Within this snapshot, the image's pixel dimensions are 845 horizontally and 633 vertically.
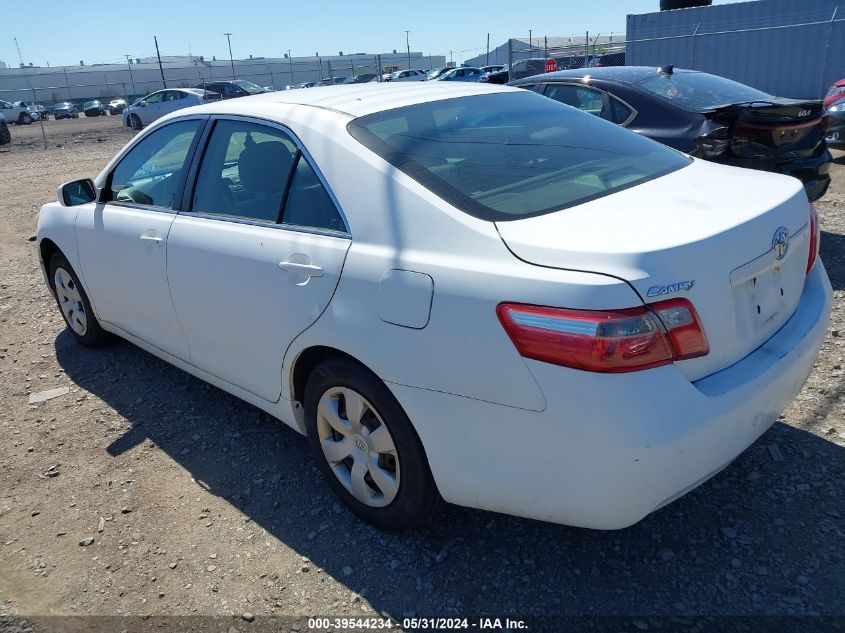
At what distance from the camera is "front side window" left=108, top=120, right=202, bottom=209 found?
3.47 metres

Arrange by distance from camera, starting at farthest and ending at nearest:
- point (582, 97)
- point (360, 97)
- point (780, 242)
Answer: point (582, 97) < point (360, 97) < point (780, 242)

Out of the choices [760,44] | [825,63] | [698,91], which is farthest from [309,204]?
[760,44]

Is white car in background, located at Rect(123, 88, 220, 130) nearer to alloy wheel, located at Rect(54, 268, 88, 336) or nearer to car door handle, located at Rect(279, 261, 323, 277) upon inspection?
alloy wheel, located at Rect(54, 268, 88, 336)

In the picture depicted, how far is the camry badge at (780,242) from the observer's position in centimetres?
226

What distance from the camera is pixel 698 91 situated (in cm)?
604

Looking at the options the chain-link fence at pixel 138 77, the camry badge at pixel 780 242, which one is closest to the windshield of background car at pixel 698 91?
the camry badge at pixel 780 242

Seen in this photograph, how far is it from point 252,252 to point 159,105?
26.6 meters

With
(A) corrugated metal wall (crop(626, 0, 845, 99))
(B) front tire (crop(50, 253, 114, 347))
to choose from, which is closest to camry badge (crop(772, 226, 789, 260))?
(B) front tire (crop(50, 253, 114, 347))

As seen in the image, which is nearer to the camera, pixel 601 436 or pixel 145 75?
pixel 601 436

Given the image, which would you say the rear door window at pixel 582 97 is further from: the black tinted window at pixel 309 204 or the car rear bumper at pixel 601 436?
the car rear bumper at pixel 601 436

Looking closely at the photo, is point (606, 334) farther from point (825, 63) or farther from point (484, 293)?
point (825, 63)

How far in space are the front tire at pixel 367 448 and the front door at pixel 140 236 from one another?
1.12 m

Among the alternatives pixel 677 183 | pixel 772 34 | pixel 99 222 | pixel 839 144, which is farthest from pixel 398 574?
pixel 772 34

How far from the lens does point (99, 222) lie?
3.89m
